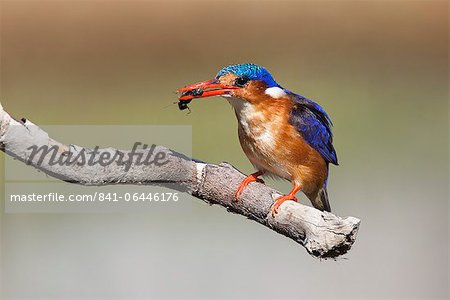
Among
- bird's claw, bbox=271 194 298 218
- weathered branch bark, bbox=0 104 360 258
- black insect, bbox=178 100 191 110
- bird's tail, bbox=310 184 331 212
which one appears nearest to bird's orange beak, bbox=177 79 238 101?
black insect, bbox=178 100 191 110

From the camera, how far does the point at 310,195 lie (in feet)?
6.42

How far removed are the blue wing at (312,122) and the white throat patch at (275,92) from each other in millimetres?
53

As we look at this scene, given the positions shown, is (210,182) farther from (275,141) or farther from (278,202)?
(275,141)

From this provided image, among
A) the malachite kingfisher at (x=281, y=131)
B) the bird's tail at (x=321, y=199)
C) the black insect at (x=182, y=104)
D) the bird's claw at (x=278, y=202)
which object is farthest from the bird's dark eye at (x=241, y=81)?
the bird's tail at (x=321, y=199)

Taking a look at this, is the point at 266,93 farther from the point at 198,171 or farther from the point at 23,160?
the point at 23,160

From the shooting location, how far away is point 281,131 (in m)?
1.80

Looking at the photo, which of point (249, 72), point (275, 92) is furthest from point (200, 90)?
point (275, 92)

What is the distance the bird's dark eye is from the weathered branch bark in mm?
198

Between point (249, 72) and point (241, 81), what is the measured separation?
0.03 metres

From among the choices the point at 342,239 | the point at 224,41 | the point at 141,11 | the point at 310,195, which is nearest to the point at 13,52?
the point at 141,11

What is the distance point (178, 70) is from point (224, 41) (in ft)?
1.58

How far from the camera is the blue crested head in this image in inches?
64.4

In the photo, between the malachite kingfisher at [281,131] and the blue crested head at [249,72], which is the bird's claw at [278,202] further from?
the blue crested head at [249,72]

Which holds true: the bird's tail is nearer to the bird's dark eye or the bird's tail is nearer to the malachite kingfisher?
the malachite kingfisher
